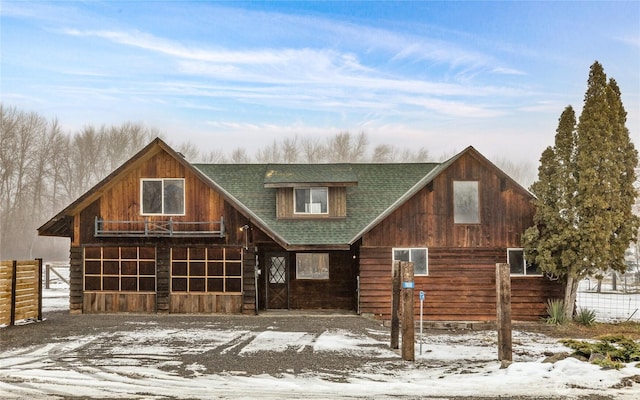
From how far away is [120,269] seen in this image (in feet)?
73.2

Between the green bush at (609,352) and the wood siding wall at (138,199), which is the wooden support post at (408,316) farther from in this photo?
the wood siding wall at (138,199)

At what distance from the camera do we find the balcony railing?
71.1 ft

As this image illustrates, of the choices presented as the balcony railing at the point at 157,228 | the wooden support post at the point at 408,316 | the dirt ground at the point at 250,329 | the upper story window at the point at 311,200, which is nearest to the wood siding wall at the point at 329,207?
the upper story window at the point at 311,200

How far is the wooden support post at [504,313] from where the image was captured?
12.9 m

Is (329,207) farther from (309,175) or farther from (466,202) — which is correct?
(466,202)

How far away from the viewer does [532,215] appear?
22078mm

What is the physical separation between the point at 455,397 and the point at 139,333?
10.7 meters

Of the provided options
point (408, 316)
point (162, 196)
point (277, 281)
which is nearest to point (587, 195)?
point (408, 316)

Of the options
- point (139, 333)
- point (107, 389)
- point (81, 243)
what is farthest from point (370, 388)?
point (81, 243)

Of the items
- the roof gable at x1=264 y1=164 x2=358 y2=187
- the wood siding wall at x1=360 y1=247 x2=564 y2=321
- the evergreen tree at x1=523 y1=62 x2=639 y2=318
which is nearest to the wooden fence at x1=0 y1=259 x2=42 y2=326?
the roof gable at x1=264 y1=164 x2=358 y2=187

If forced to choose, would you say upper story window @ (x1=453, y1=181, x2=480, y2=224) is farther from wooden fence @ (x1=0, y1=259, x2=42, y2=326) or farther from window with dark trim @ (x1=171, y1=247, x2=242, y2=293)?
wooden fence @ (x1=0, y1=259, x2=42, y2=326)

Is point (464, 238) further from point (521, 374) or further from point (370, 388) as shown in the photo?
point (370, 388)

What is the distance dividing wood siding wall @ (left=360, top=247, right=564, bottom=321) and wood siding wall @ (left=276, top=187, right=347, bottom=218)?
8.81 feet

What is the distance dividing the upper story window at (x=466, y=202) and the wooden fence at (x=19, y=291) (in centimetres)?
1532
